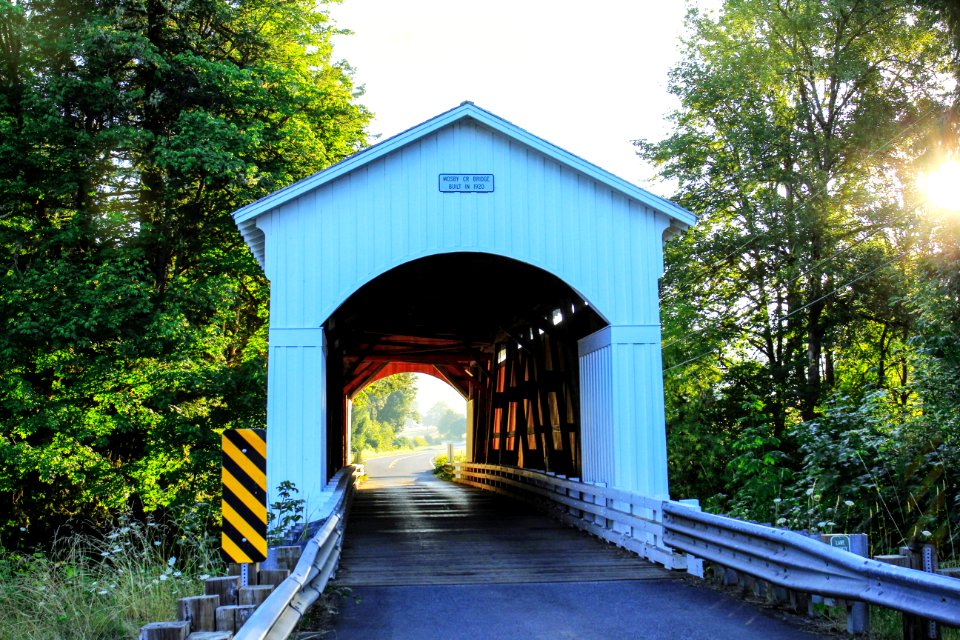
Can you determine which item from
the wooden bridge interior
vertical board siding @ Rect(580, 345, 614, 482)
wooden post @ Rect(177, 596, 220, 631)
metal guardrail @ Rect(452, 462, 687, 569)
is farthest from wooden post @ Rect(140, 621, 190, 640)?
the wooden bridge interior

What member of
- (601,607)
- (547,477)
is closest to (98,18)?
(547,477)

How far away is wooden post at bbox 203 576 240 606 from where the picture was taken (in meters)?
4.27

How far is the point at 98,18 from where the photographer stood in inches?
656

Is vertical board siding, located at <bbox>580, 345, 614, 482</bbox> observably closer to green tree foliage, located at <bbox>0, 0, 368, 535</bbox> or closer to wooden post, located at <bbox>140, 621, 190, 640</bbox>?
wooden post, located at <bbox>140, 621, 190, 640</bbox>

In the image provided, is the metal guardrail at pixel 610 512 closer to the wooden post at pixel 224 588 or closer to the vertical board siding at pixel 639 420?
the vertical board siding at pixel 639 420

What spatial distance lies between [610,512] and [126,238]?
12.1 metres

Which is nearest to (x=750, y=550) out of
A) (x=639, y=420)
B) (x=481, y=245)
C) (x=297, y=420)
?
(x=639, y=420)

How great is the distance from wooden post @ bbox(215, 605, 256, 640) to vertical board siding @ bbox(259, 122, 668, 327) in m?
5.56

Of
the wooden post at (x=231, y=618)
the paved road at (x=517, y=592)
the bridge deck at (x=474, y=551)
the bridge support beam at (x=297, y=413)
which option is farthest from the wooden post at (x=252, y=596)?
the bridge support beam at (x=297, y=413)

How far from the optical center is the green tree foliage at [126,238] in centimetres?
1574

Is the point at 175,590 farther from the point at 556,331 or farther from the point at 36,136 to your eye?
the point at 36,136

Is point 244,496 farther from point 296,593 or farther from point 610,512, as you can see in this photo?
point 610,512

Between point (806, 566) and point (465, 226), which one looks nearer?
point (806, 566)

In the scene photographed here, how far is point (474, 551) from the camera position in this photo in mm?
9023
